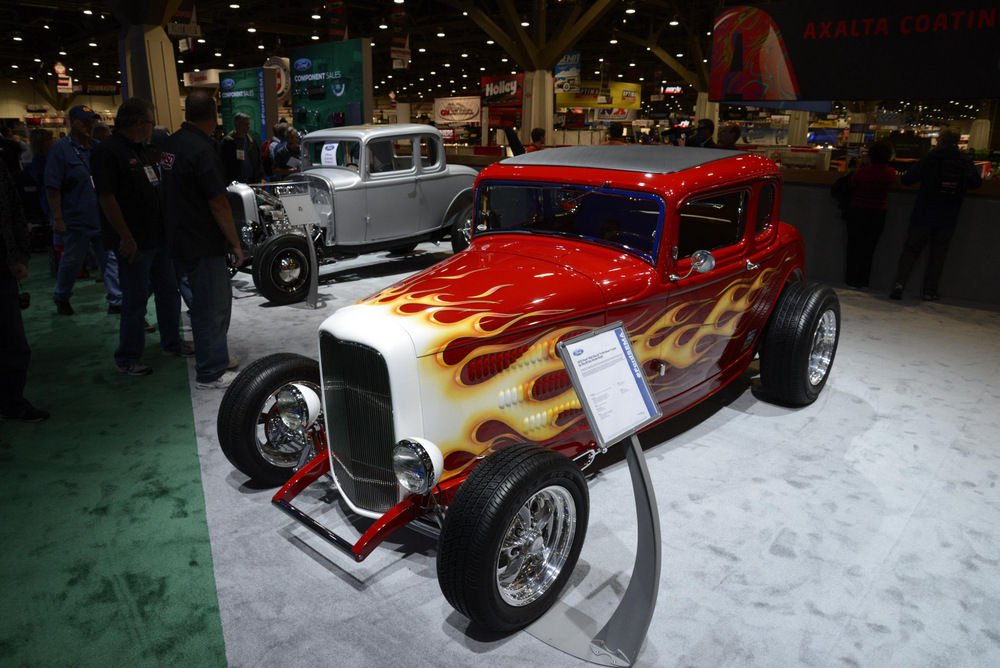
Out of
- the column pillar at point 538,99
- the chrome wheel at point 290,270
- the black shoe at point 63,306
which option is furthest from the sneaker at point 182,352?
the column pillar at point 538,99

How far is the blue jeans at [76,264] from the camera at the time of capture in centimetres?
652

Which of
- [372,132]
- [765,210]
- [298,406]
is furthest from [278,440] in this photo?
[372,132]

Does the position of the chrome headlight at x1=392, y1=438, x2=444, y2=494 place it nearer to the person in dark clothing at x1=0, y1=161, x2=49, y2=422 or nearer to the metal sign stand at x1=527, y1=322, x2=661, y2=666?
the metal sign stand at x1=527, y1=322, x2=661, y2=666

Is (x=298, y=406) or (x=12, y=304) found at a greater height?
(x=12, y=304)

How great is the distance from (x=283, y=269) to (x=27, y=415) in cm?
329

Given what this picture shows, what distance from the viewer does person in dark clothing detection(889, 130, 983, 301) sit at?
7133mm

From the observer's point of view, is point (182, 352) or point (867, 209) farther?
point (867, 209)

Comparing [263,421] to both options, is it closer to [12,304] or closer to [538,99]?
[12,304]

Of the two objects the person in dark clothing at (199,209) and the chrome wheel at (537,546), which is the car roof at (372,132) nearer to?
the person in dark clothing at (199,209)

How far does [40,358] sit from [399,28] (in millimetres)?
12325

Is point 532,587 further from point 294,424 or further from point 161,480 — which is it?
point 161,480

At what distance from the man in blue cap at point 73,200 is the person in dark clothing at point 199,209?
2.23 m

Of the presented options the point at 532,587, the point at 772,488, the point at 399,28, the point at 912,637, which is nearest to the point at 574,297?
the point at 532,587

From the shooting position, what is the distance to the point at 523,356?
3.13m
